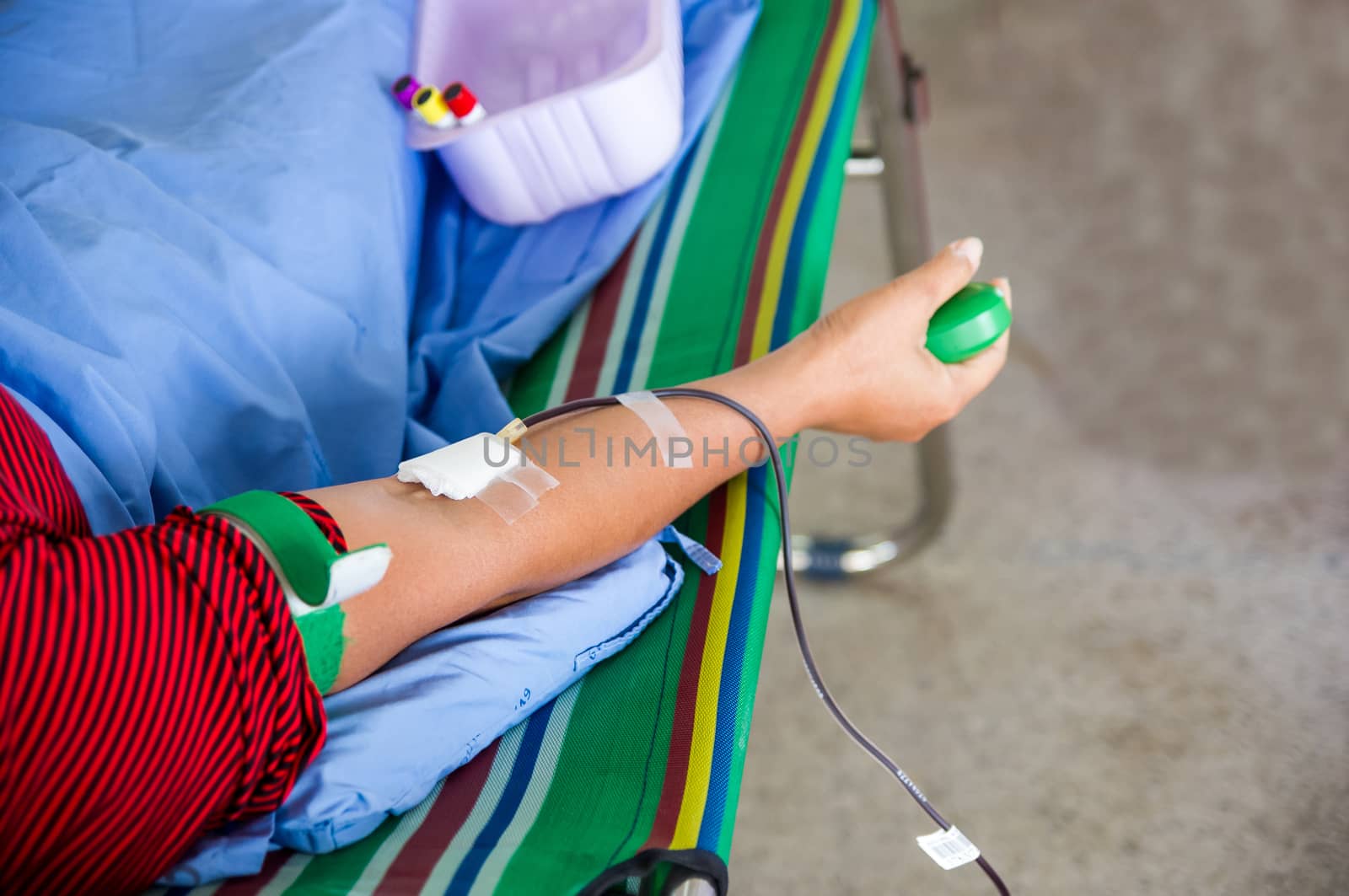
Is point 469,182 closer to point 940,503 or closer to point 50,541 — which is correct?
point 50,541

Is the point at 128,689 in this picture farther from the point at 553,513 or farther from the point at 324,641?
the point at 553,513

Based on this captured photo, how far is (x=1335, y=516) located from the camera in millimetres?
1354

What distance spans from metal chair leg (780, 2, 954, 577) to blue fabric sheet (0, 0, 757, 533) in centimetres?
21

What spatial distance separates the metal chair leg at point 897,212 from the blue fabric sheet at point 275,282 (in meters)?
0.21

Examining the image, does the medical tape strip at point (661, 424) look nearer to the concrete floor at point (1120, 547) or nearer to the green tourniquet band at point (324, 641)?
the green tourniquet band at point (324, 641)

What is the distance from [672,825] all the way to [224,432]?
0.43 m

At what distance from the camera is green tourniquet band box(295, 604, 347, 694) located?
58cm

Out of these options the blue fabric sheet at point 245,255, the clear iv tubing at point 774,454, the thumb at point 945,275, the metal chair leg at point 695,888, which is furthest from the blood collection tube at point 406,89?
the metal chair leg at point 695,888

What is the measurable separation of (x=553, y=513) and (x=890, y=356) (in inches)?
12.9

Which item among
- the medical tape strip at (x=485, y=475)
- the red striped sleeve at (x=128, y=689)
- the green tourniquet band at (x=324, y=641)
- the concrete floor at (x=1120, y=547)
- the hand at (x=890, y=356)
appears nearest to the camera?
the red striped sleeve at (x=128, y=689)

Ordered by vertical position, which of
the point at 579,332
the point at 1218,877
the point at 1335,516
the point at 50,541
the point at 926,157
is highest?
the point at 50,541

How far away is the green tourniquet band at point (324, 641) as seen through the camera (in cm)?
58

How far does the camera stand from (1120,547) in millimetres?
1392

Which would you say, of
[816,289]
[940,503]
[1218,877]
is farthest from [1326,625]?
[816,289]
